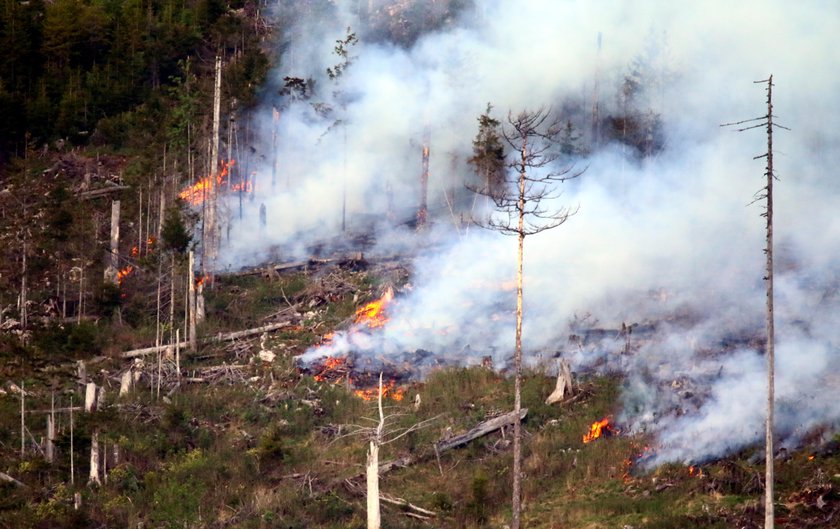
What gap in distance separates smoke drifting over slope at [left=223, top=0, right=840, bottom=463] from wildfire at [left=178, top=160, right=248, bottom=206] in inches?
56.7

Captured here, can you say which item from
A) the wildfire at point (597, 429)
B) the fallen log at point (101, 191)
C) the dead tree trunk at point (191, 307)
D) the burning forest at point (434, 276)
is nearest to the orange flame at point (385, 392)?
the burning forest at point (434, 276)

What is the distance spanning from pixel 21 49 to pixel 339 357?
37479 mm

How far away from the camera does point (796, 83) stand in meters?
56.0

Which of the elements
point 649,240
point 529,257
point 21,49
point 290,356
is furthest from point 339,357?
point 21,49

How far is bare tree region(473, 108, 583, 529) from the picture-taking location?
27.5 metres

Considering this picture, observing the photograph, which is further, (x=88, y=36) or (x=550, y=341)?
(x=88, y=36)

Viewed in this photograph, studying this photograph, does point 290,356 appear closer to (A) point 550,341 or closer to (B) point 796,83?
(A) point 550,341

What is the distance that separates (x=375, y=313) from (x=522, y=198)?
14186 mm

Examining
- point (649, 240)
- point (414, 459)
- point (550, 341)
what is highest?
point (649, 240)

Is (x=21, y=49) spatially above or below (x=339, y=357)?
above

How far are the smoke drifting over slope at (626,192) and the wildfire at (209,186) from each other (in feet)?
4.72

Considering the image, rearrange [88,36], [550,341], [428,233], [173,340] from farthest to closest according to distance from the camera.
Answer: [88,36] < [428,233] < [173,340] < [550,341]

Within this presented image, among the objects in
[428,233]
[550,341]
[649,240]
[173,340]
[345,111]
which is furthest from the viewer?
[345,111]

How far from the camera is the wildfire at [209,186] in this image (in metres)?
51.6
